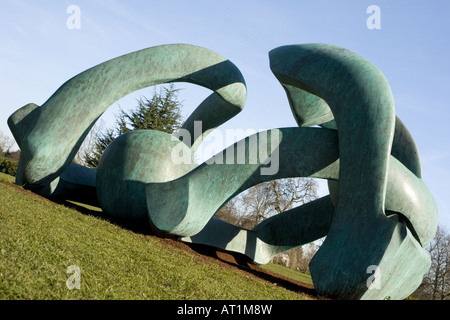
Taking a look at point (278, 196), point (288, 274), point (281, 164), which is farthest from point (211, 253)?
point (278, 196)

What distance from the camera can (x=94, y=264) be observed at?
16.6ft

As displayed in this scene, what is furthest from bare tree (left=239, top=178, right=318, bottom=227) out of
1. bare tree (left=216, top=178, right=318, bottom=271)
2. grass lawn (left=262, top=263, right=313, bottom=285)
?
grass lawn (left=262, top=263, right=313, bottom=285)

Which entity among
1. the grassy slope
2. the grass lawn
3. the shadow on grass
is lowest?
the grass lawn

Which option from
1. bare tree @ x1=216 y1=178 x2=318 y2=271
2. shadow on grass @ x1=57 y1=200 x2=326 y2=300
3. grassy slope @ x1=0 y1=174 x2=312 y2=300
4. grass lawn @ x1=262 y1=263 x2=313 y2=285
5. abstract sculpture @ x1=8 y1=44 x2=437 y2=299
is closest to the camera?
grassy slope @ x1=0 y1=174 x2=312 y2=300

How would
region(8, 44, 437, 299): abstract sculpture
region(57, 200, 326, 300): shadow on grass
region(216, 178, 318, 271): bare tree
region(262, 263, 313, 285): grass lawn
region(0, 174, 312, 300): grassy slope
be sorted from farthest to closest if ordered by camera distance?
region(216, 178, 318, 271): bare tree, region(262, 263, 313, 285): grass lawn, region(57, 200, 326, 300): shadow on grass, region(8, 44, 437, 299): abstract sculpture, region(0, 174, 312, 300): grassy slope

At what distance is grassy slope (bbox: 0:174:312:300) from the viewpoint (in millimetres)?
3988

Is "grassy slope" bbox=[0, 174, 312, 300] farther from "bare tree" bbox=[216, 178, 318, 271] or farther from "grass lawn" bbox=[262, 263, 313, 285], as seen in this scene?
"bare tree" bbox=[216, 178, 318, 271]

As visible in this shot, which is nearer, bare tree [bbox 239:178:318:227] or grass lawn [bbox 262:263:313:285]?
grass lawn [bbox 262:263:313:285]

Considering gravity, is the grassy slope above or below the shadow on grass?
above

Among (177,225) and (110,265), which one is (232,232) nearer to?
(177,225)

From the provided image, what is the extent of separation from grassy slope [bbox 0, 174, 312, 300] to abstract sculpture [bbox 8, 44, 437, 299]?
986 millimetres

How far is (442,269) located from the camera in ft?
86.6

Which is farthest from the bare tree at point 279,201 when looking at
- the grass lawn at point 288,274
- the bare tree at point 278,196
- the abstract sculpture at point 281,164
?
the abstract sculpture at point 281,164

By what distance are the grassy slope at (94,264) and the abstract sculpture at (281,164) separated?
0.99m
